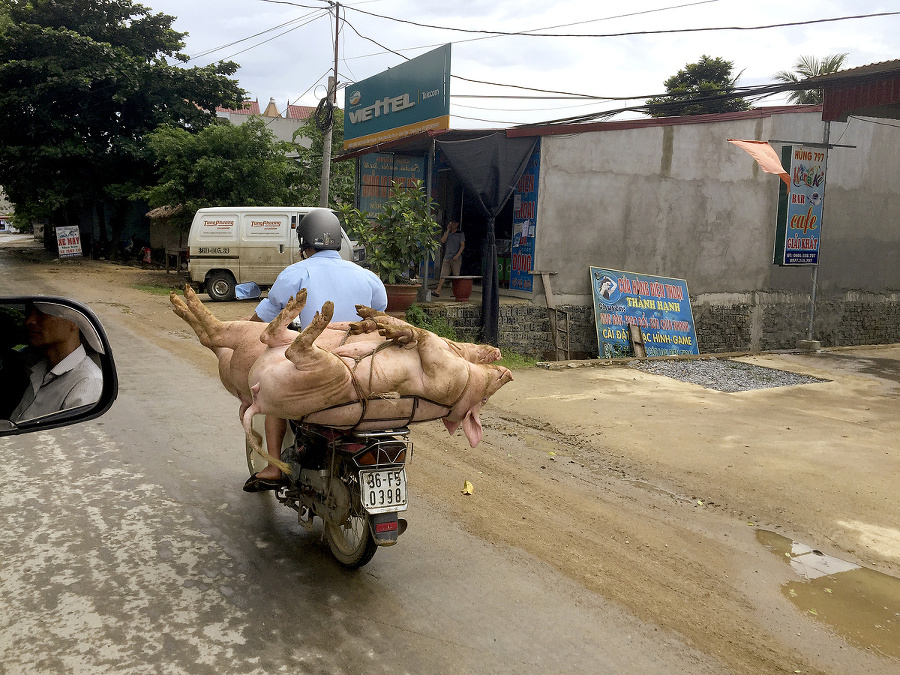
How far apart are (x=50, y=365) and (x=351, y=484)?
62.3 inches

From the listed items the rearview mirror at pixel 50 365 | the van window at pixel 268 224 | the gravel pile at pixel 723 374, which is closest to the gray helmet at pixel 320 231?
the rearview mirror at pixel 50 365

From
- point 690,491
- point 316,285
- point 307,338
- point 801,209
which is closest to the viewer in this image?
→ point 307,338

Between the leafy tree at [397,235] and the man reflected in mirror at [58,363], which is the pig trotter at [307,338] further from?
the leafy tree at [397,235]

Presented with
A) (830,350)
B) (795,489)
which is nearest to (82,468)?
(795,489)

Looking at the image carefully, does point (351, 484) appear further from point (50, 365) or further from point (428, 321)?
point (428, 321)

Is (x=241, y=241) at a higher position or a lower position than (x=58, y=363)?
higher

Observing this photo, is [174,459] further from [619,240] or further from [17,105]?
[17,105]

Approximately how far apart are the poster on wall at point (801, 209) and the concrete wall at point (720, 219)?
3.24ft

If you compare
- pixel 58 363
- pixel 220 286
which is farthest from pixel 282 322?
pixel 220 286

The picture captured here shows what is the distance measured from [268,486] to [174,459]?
1685 millimetres

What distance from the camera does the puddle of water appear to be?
361 centimetres

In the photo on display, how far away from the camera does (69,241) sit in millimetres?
26312

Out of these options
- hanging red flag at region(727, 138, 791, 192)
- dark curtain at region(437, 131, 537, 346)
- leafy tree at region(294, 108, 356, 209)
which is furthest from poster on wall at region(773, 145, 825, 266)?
leafy tree at region(294, 108, 356, 209)

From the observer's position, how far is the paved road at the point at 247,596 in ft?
9.98
